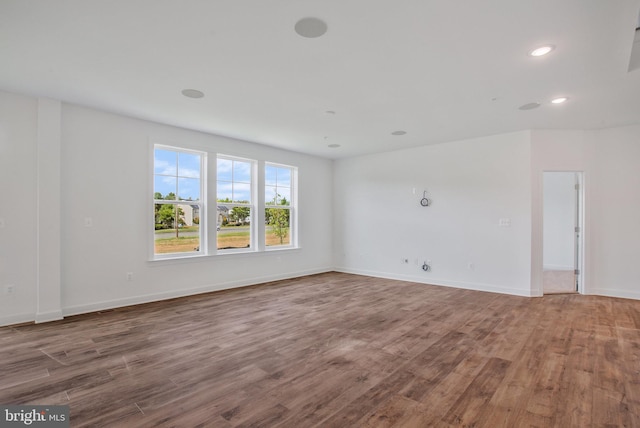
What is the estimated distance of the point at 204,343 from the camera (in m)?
3.23

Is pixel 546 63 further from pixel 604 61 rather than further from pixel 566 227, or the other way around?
pixel 566 227

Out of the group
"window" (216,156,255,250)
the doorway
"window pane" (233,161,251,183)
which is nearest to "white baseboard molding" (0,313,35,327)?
"window" (216,156,255,250)

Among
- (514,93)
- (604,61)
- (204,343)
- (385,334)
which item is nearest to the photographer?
(604,61)

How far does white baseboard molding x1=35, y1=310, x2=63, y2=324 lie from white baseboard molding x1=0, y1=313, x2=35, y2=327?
13cm

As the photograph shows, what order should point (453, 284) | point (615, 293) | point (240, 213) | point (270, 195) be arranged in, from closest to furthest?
point (615, 293) → point (453, 284) → point (240, 213) → point (270, 195)

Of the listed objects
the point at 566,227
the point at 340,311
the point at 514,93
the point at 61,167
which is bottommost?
the point at 340,311

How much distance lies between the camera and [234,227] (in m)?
6.07

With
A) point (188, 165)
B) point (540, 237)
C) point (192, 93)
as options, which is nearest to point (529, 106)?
point (540, 237)

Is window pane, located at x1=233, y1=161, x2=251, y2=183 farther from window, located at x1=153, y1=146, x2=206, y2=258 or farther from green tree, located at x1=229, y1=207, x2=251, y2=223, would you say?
window, located at x1=153, y1=146, x2=206, y2=258

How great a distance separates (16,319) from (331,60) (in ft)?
15.6

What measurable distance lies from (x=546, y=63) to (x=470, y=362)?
292 cm

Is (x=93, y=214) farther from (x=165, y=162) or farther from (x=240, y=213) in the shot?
(x=240, y=213)

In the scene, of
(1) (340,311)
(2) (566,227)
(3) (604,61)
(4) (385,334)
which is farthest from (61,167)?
(2) (566,227)

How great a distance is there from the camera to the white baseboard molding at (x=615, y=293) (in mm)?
4988
